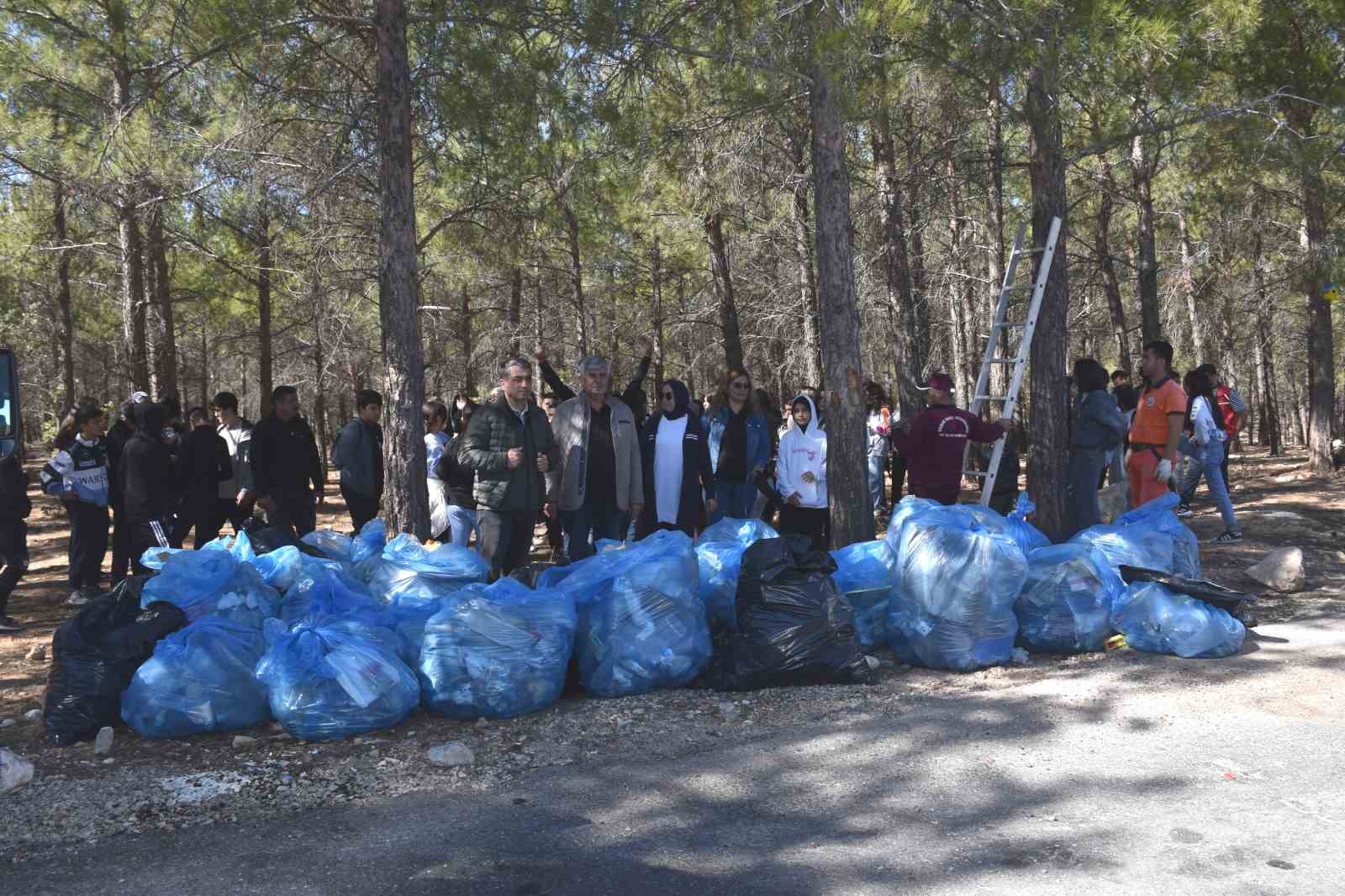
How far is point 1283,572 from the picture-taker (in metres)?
7.21

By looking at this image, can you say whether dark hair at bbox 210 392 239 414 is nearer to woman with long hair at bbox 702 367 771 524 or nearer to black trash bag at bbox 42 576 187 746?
woman with long hair at bbox 702 367 771 524

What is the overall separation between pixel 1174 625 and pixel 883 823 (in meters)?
2.53

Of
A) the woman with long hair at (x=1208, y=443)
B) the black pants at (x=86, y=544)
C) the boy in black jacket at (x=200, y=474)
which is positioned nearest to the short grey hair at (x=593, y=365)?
the boy in black jacket at (x=200, y=474)

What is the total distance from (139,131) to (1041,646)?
7.03 meters

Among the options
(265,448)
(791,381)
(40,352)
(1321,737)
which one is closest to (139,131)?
(265,448)

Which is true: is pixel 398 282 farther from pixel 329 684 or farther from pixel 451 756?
pixel 451 756

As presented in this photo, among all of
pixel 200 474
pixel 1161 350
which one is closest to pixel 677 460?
pixel 1161 350

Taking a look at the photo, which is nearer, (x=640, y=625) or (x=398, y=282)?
(x=640, y=625)

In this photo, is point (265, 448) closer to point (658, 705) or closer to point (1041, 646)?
point (658, 705)

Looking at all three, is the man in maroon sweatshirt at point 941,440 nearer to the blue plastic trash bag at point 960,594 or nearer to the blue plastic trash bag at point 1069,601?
the blue plastic trash bag at point 1069,601

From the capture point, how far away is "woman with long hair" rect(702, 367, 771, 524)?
28.1 feet

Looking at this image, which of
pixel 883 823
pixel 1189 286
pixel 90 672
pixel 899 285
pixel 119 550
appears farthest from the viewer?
pixel 1189 286

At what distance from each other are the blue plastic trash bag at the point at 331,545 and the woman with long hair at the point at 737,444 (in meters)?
3.20

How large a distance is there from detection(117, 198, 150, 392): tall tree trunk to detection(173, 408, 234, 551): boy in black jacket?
16.2 ft
